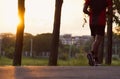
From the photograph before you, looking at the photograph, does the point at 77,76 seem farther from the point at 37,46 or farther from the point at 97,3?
the point at 37,46

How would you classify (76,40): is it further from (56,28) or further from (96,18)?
(96,18)

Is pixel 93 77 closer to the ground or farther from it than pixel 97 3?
closer to the ground

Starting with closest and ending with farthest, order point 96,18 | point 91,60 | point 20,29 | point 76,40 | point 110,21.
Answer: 1. point 91,60
2. point 96,18
3. point 20,29
4. point 110,21
5. point 76,40

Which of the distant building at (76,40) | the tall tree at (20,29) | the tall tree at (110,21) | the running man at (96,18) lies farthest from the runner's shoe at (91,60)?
the distant building at (76,40)

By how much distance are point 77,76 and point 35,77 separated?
0.66 m

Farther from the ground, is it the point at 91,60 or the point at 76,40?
the point at 76,40

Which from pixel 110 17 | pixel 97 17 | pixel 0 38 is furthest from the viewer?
pixel 0 38

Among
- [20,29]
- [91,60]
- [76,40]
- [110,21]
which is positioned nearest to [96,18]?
[91,60]

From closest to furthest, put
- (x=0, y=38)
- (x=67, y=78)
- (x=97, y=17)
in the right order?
(x=67, y=78) → (x=97, y=17) → (x=0, y=38)

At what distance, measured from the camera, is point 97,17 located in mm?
11656

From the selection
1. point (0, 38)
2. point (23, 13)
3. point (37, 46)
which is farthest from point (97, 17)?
point (37, 46)

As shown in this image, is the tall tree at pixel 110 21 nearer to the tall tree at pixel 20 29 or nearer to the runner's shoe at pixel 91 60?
the tall tree at pixel 20 29

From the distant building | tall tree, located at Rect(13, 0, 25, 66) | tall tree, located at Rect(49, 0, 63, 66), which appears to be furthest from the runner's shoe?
the distant building

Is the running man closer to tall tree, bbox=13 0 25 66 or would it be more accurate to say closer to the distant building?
tall tree, bbox=13 0 25 66
